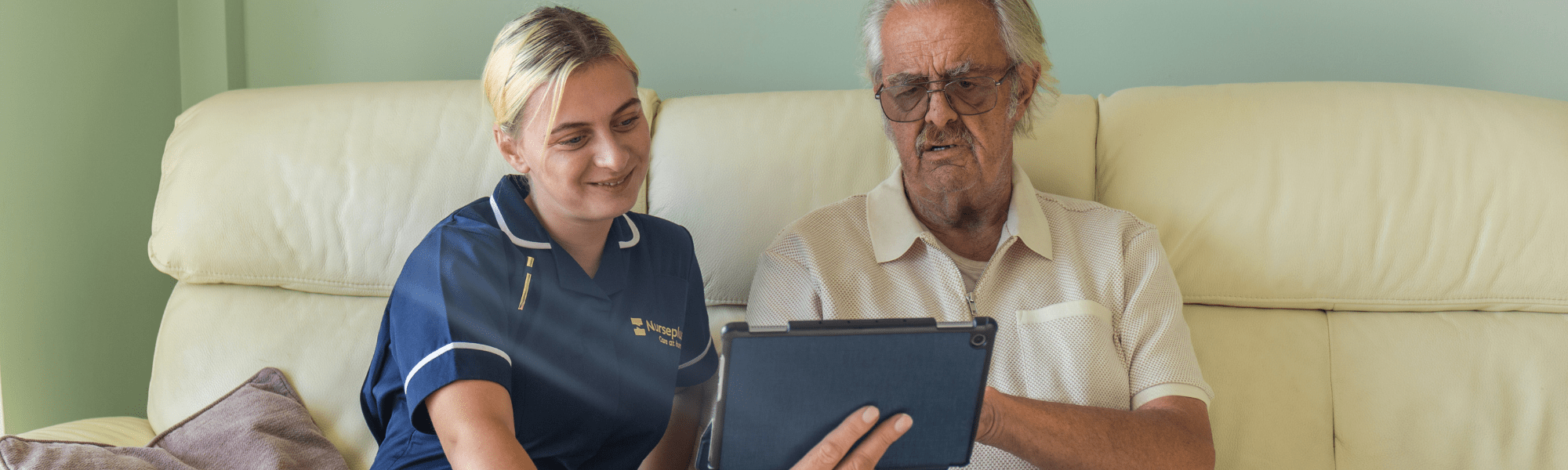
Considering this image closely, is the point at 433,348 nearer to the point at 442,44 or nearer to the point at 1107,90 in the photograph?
the point at 442,44

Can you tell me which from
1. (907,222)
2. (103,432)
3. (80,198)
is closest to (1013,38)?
(907,222)

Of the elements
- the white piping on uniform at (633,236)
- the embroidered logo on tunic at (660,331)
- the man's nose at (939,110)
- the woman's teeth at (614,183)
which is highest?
the man's nose at (939,110)

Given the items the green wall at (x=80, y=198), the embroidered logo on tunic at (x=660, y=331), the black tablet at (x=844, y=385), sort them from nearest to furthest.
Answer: the black tablet at (x=844, y=385) → the embroidered logo on tunic at (x=660, y=331) → the green wall at (x=80, y=198)

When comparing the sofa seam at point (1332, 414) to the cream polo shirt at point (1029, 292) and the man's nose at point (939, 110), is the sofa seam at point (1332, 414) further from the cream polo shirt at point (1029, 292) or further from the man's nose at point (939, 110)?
the man's nose at point (939, 110)

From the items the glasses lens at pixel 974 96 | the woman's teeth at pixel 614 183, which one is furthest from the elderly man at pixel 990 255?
the woman's teeth at pixel 614 183

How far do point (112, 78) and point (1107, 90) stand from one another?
1.92 metres

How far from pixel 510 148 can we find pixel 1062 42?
111 centimetres

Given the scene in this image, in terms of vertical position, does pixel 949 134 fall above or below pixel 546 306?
above

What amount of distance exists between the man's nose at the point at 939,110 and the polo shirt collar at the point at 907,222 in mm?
145

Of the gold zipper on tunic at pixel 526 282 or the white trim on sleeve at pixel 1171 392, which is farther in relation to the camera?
the white trim on sleeve at pixel 1171 392

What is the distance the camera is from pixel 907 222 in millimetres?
1337

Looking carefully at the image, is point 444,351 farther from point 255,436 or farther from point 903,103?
point 903,103

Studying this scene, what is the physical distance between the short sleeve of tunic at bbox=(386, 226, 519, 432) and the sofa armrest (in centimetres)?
71

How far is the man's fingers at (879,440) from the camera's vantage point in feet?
3.04
